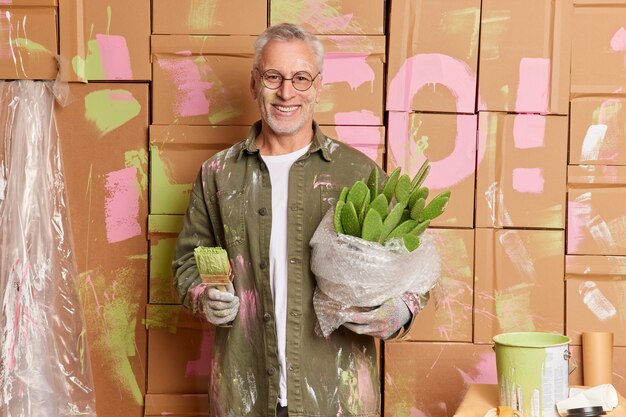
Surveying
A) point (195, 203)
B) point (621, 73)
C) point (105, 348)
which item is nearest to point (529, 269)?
point (621, 73)

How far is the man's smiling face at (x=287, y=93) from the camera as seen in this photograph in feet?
6.72

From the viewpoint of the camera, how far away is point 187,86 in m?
2.53

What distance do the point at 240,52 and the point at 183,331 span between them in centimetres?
89

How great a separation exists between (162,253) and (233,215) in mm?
556

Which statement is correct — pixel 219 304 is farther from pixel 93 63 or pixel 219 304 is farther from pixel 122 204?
pixel 93 63

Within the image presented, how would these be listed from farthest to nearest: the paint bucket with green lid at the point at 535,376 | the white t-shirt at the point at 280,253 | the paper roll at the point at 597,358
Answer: the paper roll at the point at 597,358 < the white t-shirt at the point at 280,253 < the paint bucket with green lid at the point at 535,376

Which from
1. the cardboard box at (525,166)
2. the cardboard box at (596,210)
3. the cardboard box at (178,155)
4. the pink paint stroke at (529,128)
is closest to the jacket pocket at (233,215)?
the cardboard box at (178,155)

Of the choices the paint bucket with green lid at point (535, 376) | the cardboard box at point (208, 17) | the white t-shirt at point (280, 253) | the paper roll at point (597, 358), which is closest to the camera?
the paint bucket with green lid at point (535, 376)

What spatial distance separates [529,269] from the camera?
248 cm

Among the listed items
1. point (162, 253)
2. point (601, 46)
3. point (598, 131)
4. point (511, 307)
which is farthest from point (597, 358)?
point (162, 253)

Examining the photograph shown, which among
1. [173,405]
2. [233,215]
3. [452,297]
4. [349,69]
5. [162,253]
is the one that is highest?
[349,69]

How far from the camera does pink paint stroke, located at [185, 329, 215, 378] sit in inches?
100

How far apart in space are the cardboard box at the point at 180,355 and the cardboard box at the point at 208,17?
0.89m

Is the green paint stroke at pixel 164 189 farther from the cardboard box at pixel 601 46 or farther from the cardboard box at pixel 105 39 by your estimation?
the cardboard box at pixel 601 46
